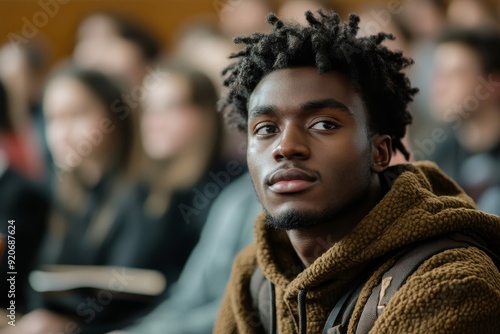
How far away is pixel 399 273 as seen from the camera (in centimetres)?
89

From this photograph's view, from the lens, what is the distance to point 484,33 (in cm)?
195

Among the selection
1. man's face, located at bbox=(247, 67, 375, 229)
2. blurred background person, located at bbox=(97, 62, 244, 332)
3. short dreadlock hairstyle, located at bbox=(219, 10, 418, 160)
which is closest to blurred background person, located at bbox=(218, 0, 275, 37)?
blurred background person, located at bbox=(97, 62, 244, 332)

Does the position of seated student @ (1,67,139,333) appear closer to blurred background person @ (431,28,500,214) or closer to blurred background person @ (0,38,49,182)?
blurred background person @ (0,38,49,182)

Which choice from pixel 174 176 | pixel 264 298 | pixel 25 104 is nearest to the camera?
pixel 264 298

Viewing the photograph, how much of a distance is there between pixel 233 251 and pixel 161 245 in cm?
25

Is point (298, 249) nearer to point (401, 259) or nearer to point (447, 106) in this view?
point (401, 259)

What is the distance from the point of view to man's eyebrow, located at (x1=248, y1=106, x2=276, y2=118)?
97cm

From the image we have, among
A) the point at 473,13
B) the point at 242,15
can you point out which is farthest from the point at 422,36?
the point at 242,15

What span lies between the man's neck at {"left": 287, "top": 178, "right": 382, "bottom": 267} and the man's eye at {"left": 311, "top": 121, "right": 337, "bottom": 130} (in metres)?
0.12

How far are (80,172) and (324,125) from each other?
1499 millimetres

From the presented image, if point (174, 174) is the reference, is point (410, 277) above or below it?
below

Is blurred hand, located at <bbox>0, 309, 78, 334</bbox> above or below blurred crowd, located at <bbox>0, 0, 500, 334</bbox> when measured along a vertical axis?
below

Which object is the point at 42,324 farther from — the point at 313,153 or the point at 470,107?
the point at 313,153

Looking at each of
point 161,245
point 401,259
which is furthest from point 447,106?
point 401,259
